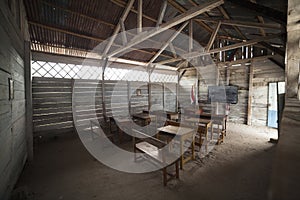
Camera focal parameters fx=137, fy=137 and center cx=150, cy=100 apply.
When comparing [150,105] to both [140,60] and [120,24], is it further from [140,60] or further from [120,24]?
[120,24]

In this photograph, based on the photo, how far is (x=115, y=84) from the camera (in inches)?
272

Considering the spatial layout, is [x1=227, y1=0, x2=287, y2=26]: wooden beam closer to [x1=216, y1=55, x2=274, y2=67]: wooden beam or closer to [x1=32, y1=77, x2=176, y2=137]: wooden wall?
[x1=216, y1=55, x2=274, y2=67]: wooden beam

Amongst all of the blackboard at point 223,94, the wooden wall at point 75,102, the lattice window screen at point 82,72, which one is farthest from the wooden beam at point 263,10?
the lattice window screen at point 82,72

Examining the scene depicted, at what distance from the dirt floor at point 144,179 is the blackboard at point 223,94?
4152 mm

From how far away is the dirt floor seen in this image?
7.94 ft

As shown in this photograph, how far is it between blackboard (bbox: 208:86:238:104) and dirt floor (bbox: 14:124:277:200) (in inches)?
163

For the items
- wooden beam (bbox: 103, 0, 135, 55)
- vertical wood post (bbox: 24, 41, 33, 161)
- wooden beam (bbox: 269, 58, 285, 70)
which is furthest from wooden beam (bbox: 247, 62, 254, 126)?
vertical wood post (bbox: 24, 41, 33, 161)

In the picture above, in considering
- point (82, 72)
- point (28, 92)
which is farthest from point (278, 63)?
point (28, 92)

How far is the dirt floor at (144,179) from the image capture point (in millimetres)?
2420

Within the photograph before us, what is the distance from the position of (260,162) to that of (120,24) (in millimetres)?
5937

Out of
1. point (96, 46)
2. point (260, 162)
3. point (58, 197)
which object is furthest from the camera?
point (96, 46)

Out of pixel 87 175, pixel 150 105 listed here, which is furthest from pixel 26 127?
pixel 150 105

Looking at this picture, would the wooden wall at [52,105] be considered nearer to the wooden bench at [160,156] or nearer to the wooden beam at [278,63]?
the wooden bench at [160,156]

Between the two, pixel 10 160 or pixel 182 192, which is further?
pixel 182 192
